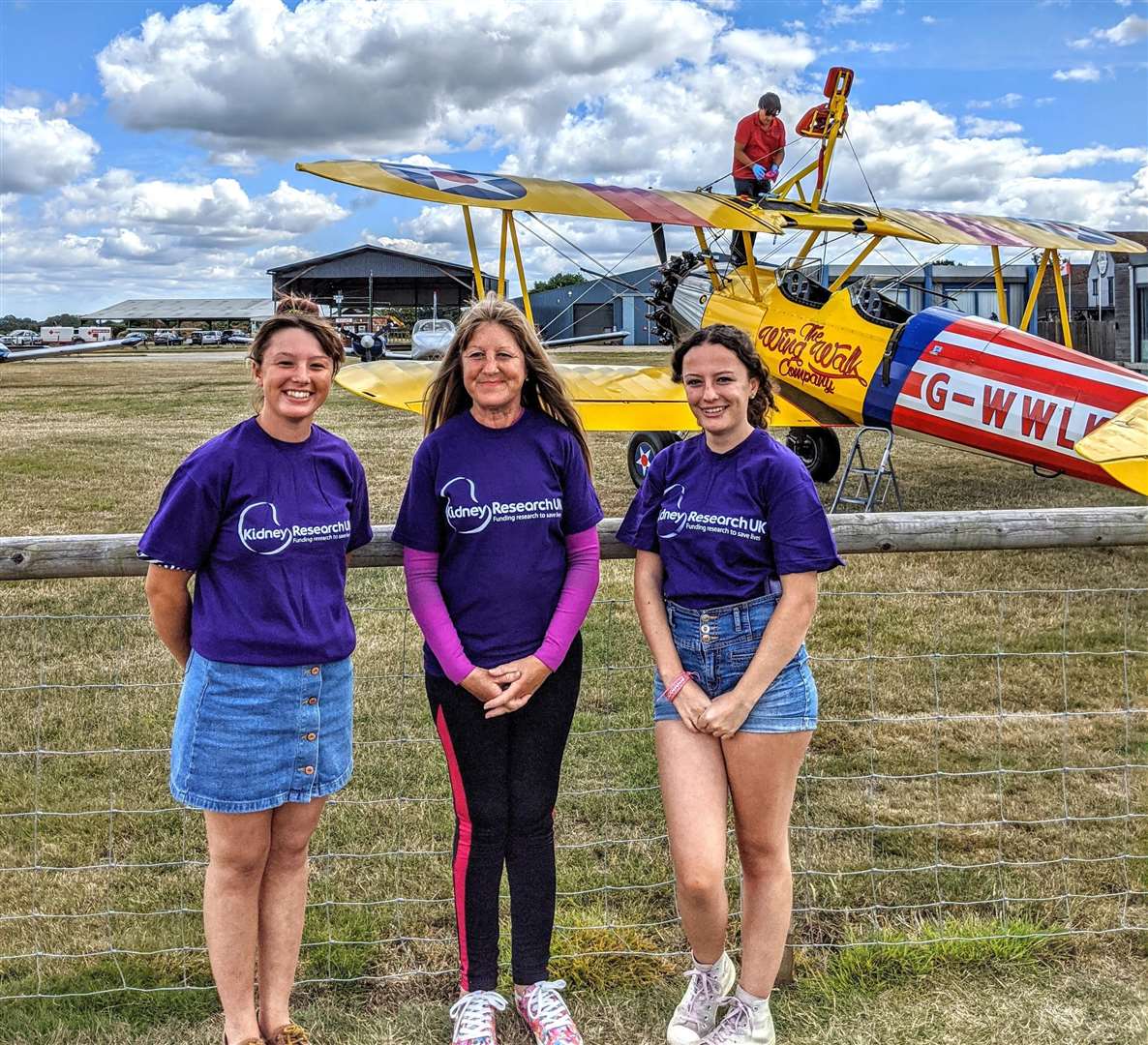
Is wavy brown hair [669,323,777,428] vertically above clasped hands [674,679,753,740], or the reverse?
wavy brown hair [669,323,777,428]

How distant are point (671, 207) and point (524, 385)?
26.5 ft

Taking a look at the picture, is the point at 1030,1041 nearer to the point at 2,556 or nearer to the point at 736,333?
the point at 736,333

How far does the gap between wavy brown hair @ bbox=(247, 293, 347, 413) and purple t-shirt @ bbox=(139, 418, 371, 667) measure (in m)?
0.15

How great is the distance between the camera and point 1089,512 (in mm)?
2920

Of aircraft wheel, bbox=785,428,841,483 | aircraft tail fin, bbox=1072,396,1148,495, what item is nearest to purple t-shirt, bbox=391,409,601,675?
aircraft tail fin, bbox=1072,396,1148,495

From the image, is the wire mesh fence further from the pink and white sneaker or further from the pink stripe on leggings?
the pink stripe on leggings

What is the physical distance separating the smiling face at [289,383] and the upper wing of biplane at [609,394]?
7036 millimetres

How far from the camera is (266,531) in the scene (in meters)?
2.14

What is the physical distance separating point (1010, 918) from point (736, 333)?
1.74m

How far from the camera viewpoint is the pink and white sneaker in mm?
2316

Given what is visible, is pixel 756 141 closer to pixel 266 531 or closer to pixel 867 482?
pixel 867 482

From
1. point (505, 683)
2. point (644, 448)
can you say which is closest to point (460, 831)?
point (505, 683)

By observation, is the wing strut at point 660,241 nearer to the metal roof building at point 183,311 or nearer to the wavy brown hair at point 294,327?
the wavy brown hair at point 294,327

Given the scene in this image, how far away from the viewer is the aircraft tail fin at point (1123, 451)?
5.88m
